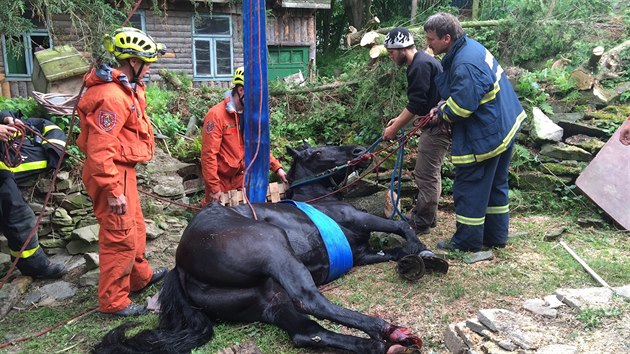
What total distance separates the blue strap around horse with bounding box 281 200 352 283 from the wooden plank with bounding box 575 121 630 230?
307cm

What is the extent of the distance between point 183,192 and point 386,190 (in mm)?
2591

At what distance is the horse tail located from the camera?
126 inches

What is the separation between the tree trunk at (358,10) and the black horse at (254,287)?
53.1ft

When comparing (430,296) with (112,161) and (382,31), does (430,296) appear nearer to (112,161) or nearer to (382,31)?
(112,161)

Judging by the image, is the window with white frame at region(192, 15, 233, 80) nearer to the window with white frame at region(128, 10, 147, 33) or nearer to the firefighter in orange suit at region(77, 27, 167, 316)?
the window with white frame at region(128, 10, 147, 33)

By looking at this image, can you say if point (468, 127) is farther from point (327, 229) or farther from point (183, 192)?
point (183, 192)

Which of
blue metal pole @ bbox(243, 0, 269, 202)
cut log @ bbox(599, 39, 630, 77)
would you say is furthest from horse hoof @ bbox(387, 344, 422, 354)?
cut log @ bbox(599, 39, 630, 77)

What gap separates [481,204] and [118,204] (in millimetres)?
3058

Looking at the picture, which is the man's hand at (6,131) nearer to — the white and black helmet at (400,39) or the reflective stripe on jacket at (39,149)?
the reflective stripe on jacket at (39,149)

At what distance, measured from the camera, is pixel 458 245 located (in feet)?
15.1

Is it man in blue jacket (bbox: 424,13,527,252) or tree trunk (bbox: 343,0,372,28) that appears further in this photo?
tree trunk (bbox: 343,0,372,28)

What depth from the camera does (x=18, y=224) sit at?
4.70 m

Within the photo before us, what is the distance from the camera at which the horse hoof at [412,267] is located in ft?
13.0

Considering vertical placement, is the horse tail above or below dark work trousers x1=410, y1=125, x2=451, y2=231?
below
